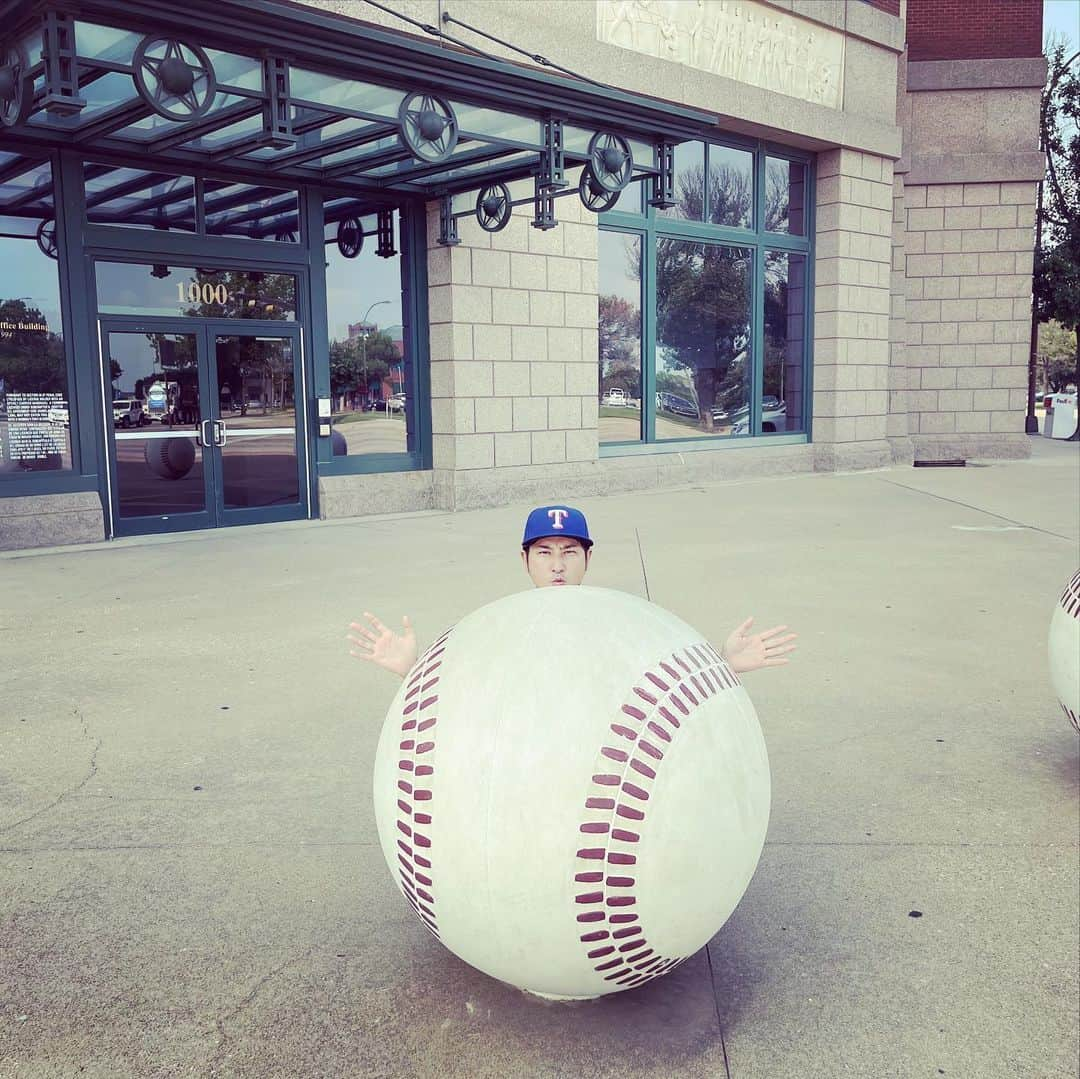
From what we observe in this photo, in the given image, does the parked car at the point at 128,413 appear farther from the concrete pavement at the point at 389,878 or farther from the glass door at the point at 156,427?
the concrete pavement at the point at 389,878

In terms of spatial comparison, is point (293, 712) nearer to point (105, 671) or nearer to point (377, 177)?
point (105, 671)

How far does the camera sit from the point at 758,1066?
2.92 meters

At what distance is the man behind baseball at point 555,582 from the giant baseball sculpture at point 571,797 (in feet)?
1.32

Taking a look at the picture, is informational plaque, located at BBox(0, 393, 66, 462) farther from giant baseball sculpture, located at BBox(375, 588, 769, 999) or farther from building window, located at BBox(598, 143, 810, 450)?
giant baseball sculpture, located at BBox(375, 588, 769, 999)

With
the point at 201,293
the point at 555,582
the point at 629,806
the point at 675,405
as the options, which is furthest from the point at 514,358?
the point at 629,806

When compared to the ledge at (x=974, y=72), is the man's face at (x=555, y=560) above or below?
below

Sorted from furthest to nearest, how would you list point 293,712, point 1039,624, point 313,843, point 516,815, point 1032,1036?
point 1039,624, point 293,712, point 313,843, point 1032,1036, point 516,815

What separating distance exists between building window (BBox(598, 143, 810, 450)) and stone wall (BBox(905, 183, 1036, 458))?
4.28m

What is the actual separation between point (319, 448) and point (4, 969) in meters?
11.8

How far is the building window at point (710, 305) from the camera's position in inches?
703

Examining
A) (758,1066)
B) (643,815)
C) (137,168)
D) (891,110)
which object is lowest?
(758,1066)

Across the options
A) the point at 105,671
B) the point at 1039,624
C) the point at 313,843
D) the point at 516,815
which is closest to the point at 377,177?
the point at 105,671

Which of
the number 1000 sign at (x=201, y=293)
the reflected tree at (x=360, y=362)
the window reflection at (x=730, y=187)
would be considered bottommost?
the reflected tree at (x=360, y=362)

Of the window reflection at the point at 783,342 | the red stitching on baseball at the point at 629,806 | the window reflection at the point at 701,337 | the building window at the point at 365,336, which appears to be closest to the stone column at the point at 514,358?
the building window at the point at 365,336
